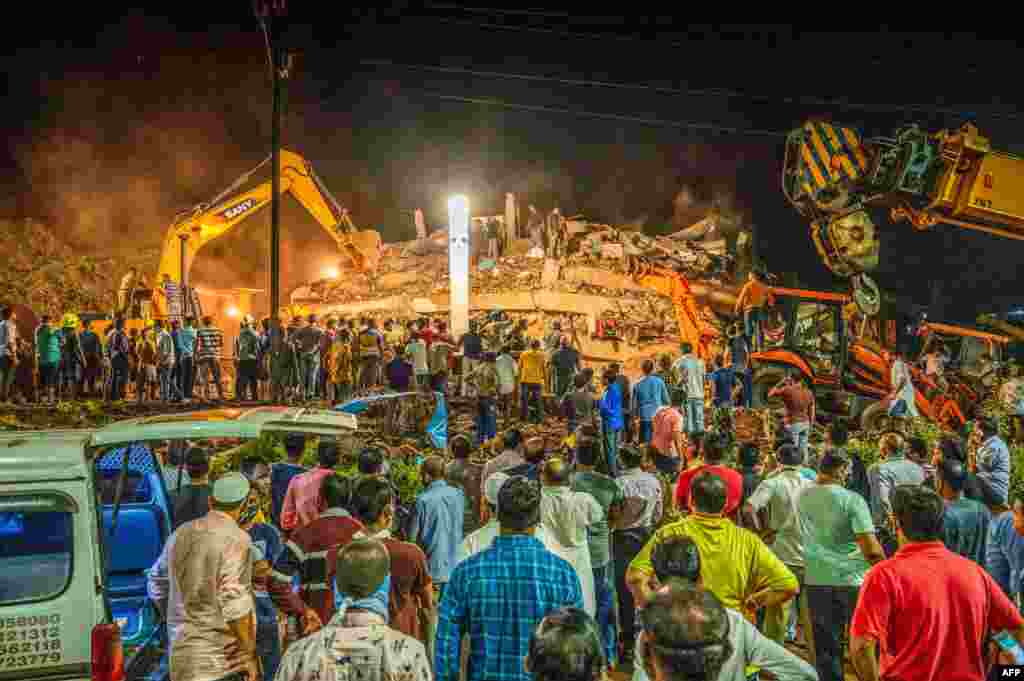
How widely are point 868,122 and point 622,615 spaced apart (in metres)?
18.4

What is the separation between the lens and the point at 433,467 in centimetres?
538

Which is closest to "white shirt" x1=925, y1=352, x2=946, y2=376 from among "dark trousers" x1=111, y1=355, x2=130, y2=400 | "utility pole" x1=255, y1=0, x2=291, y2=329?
"utility pole" x1=255, y1=0, x2=291, y2=329

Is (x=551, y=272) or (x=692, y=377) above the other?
(x=551, y=272)

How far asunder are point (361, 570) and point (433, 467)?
2.87m

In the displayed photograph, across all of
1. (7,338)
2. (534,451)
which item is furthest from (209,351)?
(534,451)

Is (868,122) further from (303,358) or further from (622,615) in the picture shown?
(622,615)

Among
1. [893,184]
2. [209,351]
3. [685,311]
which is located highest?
[893,184]

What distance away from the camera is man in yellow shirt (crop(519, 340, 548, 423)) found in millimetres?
14039

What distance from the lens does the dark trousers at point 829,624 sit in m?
4.72

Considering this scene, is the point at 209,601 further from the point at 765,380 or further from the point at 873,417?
the point at 765,380

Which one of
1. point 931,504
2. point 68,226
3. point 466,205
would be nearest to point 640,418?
point 931,504

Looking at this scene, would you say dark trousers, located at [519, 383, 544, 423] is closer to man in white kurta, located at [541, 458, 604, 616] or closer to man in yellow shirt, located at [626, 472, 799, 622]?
man in white kurta, located at [541, 458, 604, 616]

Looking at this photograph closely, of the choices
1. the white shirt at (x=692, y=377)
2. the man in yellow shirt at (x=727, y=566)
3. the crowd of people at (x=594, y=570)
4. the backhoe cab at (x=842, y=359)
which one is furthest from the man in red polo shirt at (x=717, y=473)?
the backhoe cab at (x=842, y=359)

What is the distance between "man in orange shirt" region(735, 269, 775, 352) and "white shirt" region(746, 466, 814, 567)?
14558mm
